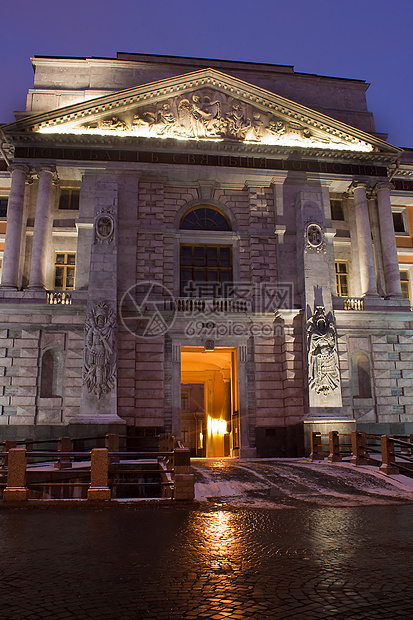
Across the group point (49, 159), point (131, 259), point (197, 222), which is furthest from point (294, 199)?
point (49, 159)

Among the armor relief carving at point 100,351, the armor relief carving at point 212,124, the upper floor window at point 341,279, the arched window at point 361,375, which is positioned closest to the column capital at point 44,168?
the armor relief carving at point 212,124

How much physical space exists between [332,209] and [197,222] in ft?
27.7

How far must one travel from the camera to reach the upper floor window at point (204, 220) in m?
28.7

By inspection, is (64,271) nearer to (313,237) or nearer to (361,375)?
(313,237)

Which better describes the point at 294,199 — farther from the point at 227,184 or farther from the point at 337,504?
the point at 337,504

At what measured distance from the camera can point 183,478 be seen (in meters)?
12.6

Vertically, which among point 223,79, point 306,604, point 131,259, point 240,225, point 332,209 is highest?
point 223,79

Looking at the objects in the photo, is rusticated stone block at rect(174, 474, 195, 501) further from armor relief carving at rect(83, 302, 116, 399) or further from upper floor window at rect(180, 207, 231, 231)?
upper floor window at rect(180, 207, 231, 231)

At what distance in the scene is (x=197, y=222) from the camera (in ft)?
94.7

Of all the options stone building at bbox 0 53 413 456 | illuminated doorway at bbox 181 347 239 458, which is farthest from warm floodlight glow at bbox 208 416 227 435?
stone building at bbox 0 53 413 456

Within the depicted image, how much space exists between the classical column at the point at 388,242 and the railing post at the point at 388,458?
1351cm

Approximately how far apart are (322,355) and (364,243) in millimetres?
7486

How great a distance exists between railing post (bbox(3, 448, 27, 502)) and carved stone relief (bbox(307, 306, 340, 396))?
15589mm

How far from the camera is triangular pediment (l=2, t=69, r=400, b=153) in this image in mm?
28062
